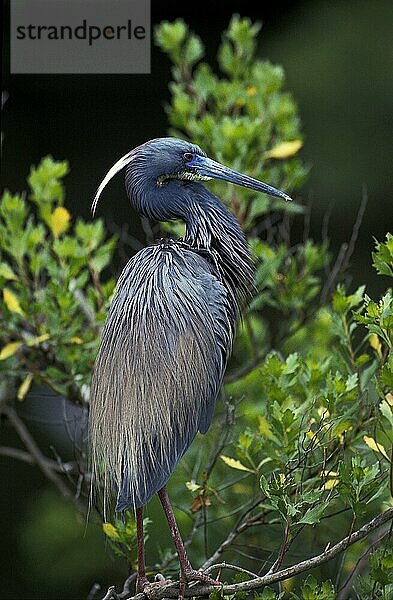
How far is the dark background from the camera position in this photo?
3912 millimetres

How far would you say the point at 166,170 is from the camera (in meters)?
1.56

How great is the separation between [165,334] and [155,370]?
5cm

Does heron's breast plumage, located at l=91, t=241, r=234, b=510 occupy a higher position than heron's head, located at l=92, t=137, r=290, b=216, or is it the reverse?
heron's head, located at l=92, t=137, r=290, b=216

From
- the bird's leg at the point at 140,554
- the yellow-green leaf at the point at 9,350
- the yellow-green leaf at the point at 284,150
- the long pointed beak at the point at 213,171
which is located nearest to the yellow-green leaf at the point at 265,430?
the bird's leg at the point at 140,554

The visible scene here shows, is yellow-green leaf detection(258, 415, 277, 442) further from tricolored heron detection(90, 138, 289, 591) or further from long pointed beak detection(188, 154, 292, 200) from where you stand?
long pointed beak detection(188, 154, 292, 200)

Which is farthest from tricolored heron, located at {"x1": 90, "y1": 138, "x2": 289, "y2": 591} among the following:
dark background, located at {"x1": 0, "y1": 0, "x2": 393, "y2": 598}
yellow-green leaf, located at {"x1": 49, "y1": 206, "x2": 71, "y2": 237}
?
dark background, located at {"x1": 0, "y1": 0, "x2": 393, "y2": 598}

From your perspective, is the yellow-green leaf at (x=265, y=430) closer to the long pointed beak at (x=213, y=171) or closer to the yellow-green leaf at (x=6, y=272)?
the long pointed beak at (x=213, y=171)

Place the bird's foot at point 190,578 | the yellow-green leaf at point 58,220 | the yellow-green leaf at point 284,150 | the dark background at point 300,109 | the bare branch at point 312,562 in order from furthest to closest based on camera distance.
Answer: the dark background at point 300,109 → the yellow-green leaf at point 284,150 → the yellow-green leaf at point 58,220 → the bird's foot at point 190,578 → the bare branch at point 312,562

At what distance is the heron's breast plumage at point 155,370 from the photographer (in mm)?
1485

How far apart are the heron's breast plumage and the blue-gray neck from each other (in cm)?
5

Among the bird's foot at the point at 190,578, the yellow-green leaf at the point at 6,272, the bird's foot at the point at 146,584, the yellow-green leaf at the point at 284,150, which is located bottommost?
the bird's foot at the point at 146,584

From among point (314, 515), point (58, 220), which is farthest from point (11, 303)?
point (314, 515)

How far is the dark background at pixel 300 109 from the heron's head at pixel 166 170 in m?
2.27

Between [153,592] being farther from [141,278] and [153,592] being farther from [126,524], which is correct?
[141,278]
